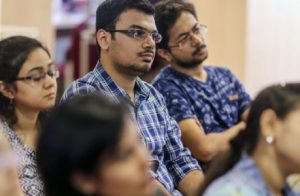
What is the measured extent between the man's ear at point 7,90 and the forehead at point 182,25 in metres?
0.82

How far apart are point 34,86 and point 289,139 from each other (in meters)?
0.98

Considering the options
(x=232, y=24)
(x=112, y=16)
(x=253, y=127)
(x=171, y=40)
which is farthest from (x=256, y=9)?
(x=253, y=127)

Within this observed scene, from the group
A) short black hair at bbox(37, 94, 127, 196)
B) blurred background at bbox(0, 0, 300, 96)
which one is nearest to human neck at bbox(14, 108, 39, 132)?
short black hair at bbox(37, 94, 127, 196)

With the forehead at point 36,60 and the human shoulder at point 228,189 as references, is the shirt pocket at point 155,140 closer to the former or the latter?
the forehead at point 36,60

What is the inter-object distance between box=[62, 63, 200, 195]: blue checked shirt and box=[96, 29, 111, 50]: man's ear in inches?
3.7

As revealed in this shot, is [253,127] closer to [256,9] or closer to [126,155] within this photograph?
[126,155]

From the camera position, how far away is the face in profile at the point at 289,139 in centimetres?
146

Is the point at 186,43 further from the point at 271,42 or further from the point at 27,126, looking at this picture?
the point at 271,42

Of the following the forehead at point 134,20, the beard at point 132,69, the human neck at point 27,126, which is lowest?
the human neck at point 27,126

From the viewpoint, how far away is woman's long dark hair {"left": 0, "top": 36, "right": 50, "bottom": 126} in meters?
2.06

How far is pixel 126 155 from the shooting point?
1083mm

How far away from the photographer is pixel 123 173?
1.07 metres

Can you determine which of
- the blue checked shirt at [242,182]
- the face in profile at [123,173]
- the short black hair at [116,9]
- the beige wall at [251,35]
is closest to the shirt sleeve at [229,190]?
the blue checked shirt at [242,182]

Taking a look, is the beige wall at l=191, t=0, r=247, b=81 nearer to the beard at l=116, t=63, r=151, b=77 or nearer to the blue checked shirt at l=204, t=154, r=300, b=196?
the beard at l=116, t=63, r=151, b=77
